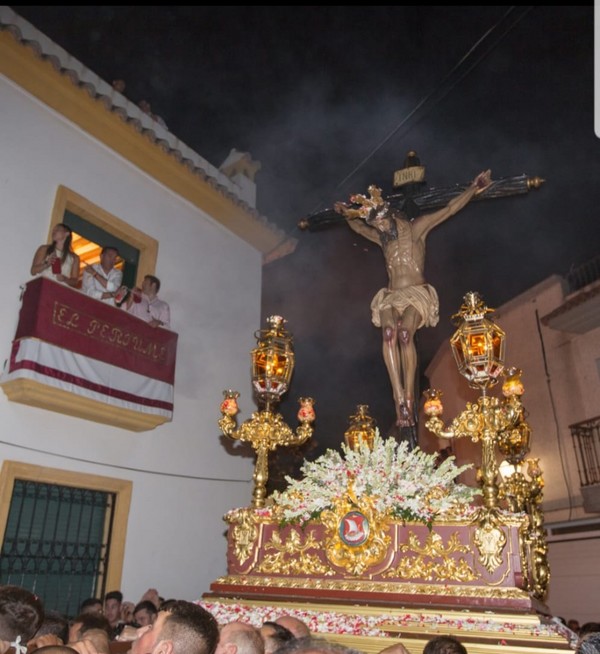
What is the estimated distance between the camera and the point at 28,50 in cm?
715

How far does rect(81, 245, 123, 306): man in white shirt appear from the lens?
7.50 metres

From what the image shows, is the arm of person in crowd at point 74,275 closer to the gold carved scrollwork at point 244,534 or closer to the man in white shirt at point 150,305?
the man in white shirt at point 150,305

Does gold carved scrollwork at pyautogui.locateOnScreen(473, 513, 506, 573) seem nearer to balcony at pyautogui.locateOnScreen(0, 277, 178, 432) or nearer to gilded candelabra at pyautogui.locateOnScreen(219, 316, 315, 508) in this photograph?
gilded candelabra at pyautogui.locateOnScreen(219, 316, 315, 508)

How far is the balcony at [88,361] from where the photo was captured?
6477mm

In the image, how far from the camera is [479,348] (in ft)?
16.3

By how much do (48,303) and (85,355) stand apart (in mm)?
727

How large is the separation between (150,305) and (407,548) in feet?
15.4

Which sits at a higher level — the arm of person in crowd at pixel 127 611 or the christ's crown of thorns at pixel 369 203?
the christ's crown of thorns at pixel 369 203

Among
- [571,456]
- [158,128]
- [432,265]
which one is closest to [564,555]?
[571,456]

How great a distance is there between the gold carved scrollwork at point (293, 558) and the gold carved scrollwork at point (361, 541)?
0.13m

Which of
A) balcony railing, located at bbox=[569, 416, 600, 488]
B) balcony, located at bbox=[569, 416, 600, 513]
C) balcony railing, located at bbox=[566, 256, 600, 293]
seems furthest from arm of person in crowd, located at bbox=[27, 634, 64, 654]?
balcony railing, located at bbox=[566, 256, 600, 293]

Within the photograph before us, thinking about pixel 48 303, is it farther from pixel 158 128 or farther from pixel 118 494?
pixel 158 128

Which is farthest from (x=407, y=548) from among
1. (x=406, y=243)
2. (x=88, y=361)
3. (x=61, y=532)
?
(x=88, y=361)

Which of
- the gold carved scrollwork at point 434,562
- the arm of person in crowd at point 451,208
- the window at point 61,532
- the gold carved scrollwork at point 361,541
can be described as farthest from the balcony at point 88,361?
the gold carved scrollwork at point 434,562
